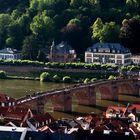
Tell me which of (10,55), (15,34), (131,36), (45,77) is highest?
(15,34)

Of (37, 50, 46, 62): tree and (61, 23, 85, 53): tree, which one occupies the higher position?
(61, 23, 85, 53): tree

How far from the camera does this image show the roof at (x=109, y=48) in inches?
4532

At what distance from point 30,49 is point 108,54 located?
15.6 m

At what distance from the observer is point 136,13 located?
132750 millimetres

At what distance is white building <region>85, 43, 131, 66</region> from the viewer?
114312mm

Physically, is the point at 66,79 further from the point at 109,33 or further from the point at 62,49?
the point at 109,33

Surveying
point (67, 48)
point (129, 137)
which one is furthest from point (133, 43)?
point (129, 137)

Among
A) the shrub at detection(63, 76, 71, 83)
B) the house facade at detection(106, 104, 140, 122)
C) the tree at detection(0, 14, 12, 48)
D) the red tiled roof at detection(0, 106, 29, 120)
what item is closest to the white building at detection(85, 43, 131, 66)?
the shrub at detection(63, 76, 71, 83)

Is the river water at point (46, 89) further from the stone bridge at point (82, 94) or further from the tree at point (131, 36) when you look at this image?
the tree at point (131, 36)

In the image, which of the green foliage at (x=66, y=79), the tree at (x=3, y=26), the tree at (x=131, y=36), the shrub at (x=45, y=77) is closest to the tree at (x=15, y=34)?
the tree at (x=3, y=26)

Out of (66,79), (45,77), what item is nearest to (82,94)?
(66,79)

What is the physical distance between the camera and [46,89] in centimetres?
9475

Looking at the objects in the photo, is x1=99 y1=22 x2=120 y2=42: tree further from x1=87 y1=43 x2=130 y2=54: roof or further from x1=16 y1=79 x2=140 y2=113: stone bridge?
x1=16 y1=79 x2=140 y2=113: stone bridge

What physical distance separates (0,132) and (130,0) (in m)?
95.0
